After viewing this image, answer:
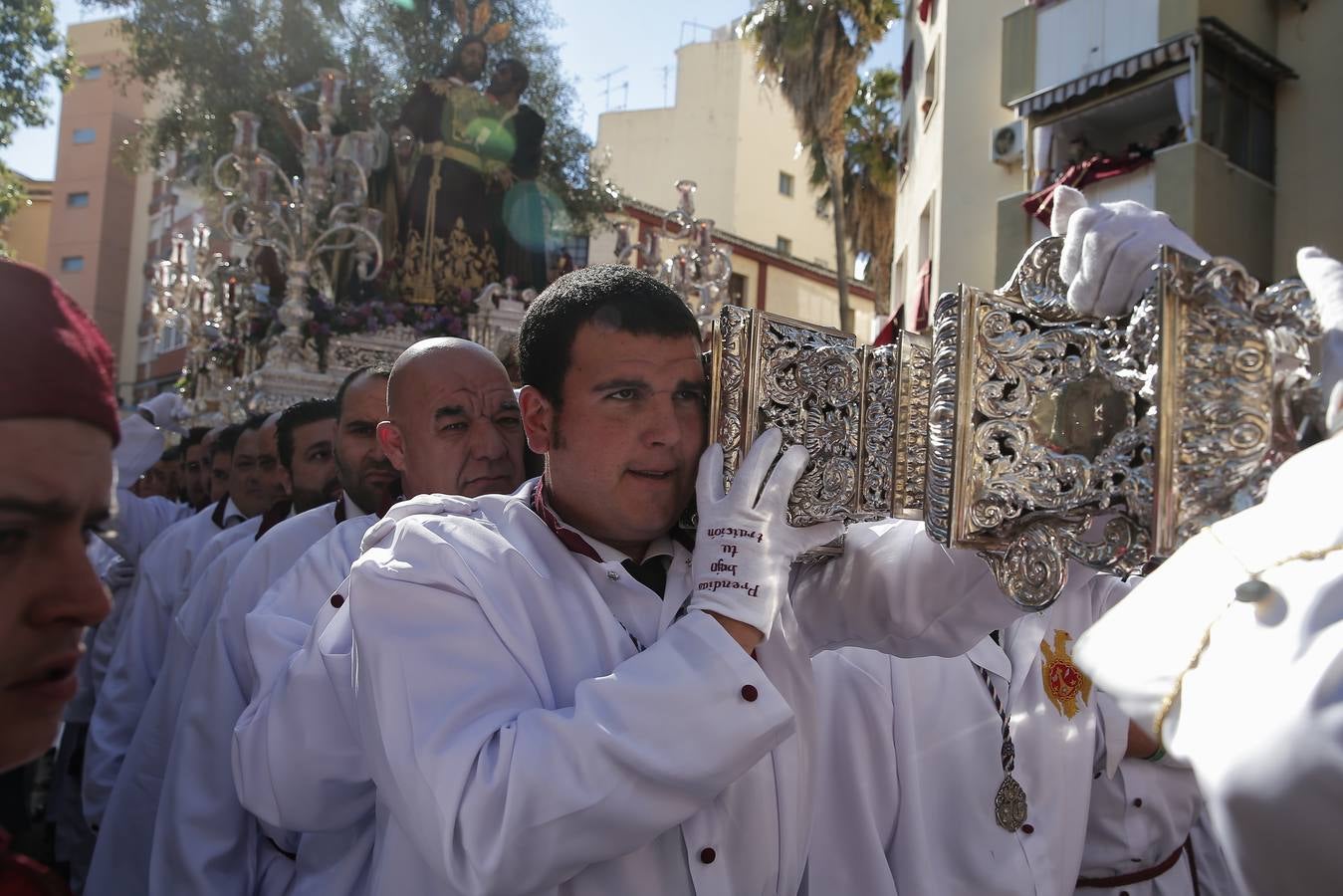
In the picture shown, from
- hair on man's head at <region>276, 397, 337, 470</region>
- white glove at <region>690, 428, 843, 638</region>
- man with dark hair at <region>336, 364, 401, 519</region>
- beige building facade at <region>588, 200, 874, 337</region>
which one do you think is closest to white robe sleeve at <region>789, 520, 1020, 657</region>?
white glove at <region>690, 428, 843, 638</region>

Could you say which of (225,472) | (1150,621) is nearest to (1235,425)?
(1150,621)

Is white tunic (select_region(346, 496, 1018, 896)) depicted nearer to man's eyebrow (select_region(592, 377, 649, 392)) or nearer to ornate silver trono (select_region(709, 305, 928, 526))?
ornate silver trono (select_region(709, 305, 928, 526))

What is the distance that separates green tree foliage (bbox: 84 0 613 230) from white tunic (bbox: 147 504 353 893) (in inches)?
694

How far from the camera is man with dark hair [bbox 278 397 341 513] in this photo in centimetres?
461

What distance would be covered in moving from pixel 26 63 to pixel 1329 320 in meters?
19.5

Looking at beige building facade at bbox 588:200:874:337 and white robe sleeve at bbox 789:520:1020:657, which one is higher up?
beige building facade at bbox 588:200:874:337

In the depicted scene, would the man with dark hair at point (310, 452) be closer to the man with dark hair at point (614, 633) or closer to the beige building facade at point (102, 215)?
the man with dark hair at point (614, 633)

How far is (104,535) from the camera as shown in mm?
1425

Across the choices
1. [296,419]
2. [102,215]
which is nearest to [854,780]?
[296,419]

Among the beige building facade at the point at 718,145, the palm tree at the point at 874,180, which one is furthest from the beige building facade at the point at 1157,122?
the beige building facade at the point at 718,145

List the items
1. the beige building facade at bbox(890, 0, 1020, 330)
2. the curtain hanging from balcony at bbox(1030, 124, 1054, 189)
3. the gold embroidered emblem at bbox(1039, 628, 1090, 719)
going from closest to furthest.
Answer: the gold embroidered emblem at bbox(1039, 628, 1090, 719) → the curtain hanging from balcony at bbox(1030, 124, 1054, 189) → the beige building facade at bbox(890, 0, 1020, 330)

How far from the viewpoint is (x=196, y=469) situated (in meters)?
9.22

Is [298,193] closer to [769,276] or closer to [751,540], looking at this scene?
[751,540]

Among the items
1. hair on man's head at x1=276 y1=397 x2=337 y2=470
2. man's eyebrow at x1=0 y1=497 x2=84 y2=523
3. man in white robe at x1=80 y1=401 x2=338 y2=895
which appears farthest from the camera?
hair on man's head at x1=276 y1=397 x2=337 y2=470
